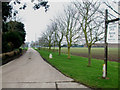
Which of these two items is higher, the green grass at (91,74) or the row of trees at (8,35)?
the row of trees at (8,35)

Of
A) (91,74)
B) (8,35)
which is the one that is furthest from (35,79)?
(8,35)

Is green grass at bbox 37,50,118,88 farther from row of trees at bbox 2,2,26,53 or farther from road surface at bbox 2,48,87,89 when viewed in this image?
row of trees at bbox 2,2,26,53

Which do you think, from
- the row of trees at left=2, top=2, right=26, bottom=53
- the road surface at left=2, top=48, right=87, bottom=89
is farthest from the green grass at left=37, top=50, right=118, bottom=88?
the row of trees at left=2, top=2, right=26, bottom=53

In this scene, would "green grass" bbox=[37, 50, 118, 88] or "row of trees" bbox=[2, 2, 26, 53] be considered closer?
"green grass" bbox=[37, 50, 118, 88]

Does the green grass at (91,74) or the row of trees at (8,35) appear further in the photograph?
the row of trees at (8,35)

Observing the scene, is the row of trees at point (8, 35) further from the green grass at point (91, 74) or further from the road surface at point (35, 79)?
the green grass at point (91, 74)

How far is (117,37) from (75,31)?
46.6 ft

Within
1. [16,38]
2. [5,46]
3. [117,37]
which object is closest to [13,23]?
[16,38]

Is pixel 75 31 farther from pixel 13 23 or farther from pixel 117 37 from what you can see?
pixel 13 23

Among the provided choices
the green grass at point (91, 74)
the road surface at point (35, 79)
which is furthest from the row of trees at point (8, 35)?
the green grass at point (91, 74)

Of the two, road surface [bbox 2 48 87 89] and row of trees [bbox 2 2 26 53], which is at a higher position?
row of trees [bbox 2 2 26 53]

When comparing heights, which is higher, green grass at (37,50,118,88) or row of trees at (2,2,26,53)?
row of trees at (2,2,26,53)

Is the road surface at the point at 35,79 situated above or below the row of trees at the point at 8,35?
below

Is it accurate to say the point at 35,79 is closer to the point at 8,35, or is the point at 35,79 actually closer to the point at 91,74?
the point at 91,74
